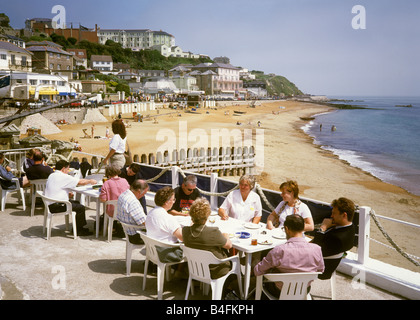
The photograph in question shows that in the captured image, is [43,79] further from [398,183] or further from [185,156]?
[398,183]

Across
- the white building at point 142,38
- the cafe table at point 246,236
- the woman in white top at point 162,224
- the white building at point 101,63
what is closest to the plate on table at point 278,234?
the cafe table at point 246,236

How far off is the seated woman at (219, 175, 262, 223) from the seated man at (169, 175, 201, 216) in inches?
27.0

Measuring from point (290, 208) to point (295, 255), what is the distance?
5.92ft

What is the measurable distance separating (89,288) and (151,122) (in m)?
40.9

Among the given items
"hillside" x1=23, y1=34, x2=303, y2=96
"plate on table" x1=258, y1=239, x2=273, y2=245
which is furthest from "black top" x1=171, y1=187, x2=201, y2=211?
"hillside" x1=23, y1=34, x2=303, y2=96

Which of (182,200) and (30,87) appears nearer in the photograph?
(182,200)

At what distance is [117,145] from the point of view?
859cm

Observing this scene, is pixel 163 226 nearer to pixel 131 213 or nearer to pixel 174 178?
pixel 131 213

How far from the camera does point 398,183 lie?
73.0 feet

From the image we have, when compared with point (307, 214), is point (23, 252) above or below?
below

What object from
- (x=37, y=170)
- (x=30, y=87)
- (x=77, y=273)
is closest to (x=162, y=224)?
(x=77, y=273)

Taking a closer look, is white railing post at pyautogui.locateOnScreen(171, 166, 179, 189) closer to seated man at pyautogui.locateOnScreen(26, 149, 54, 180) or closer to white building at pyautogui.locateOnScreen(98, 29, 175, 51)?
seated man at pyautogui.locateOnScreen(26, 149, 54, 180)

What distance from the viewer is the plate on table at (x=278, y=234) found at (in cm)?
513
